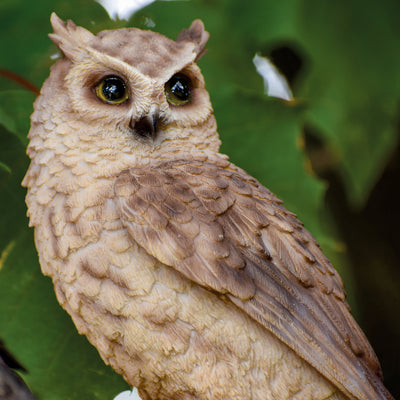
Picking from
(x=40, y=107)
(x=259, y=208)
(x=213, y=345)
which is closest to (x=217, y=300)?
(x=213, y=345)

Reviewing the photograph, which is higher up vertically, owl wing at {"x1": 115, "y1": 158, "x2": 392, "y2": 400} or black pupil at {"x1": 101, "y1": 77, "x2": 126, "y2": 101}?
black pupil at {"x1": 101, "y1": 77, "x2": 126, "y2": 101}

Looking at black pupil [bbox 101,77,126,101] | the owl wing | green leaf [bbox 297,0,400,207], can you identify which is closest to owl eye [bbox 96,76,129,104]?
black pupil [bbox 101,77,126,101]

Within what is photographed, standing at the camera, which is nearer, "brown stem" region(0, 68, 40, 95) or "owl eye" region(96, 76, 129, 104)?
"owl eye" region(96, 76, 129, 104)

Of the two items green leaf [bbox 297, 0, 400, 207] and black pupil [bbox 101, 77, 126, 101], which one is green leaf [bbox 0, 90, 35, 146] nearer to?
black pupil [bbox 101, 77, 126, 101]

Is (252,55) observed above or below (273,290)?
above

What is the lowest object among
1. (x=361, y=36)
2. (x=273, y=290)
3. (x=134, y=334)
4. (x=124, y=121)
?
(x=134, y=334)

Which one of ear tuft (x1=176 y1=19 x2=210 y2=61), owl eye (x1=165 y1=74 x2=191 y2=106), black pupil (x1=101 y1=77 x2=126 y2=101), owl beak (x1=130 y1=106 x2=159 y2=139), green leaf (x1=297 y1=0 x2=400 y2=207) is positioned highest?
green leaf (x1=297 y1=0 x2=400 y2=207)

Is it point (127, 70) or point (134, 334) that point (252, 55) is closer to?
point (127, 70)

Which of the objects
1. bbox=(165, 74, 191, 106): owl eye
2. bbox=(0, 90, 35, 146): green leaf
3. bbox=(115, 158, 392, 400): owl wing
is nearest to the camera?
bbox=(115, 158, 392, 400): owl wing

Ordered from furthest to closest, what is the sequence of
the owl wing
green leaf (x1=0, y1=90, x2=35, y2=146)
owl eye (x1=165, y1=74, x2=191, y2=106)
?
1. green leaf (x1=0, y1=90, x2=35, y2=146)
2. owl eye (x1=165, y1=74, x2=191, y2=106)
3. the owl wing
